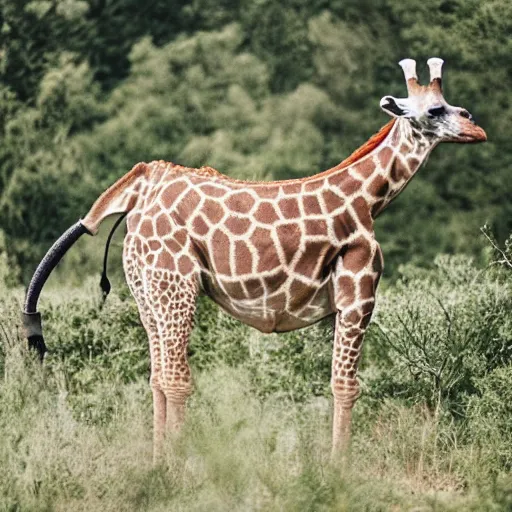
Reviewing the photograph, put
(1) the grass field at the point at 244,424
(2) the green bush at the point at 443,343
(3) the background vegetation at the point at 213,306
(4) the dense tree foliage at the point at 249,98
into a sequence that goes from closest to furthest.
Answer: (1) the grass field at the point at 244,424
(3) the background vegetation at the point at 213,306
(2) the green bush at the point at 443,343
(4) the dense tree foliage at the point at 249,98

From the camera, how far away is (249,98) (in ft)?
72.6

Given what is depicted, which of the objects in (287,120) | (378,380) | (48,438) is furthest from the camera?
(287,120)

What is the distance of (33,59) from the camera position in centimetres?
2188

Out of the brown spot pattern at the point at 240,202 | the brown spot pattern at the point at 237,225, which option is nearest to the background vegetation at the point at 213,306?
the brown spot pattern at the point at 237,225

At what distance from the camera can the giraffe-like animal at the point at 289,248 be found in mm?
7719

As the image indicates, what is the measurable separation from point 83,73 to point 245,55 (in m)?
2.51

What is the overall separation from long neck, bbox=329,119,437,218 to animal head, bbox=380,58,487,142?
0.05 meters

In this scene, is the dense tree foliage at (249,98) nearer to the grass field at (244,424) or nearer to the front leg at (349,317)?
the grass field at (244,424)

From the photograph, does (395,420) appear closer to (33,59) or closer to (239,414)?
(239,414)

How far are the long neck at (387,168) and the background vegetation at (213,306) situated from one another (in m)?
1.08

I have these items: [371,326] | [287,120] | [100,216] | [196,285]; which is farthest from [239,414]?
[287,120]

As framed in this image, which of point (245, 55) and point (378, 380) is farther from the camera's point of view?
point (245, 55)

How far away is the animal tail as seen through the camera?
8141 millimetres

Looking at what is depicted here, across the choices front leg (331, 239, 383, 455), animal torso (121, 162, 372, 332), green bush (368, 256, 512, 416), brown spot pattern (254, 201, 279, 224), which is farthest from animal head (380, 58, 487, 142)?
green bush (368, 256, 512, 416)
